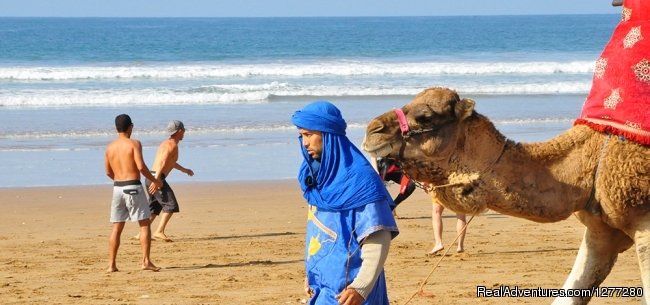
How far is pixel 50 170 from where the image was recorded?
1809 centimetres

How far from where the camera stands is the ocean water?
1964 centimetres

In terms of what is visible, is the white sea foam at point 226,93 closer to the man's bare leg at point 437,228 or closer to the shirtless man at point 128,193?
the shirtless man at point 128,193

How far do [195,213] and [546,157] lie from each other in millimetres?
9528

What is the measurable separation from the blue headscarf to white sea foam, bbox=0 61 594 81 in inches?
1465

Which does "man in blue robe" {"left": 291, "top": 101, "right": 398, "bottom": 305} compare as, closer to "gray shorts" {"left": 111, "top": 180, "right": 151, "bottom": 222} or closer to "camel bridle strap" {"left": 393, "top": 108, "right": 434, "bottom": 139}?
"camel bridle strap" {"left": 393, "top": 108, "right": 434, "bottom": 139}

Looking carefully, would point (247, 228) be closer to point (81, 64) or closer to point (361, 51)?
point (81, 64)

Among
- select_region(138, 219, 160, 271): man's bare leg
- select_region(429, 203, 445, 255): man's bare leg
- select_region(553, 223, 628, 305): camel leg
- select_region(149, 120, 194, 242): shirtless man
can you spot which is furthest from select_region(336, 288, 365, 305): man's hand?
select_region(149, 120, 194, 242): shirtless man

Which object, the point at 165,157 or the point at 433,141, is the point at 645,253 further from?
the point at 165,157

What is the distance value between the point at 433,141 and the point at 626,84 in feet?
4.27

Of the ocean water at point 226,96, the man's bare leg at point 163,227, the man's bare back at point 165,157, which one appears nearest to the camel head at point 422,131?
the man's bare back at point 165,157

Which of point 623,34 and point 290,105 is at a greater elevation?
point 623,34

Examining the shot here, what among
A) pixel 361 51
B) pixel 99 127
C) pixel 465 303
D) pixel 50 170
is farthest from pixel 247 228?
pixel 361 51

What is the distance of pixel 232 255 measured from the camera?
38.0ft

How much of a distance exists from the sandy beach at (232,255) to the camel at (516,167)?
11.6 feet
